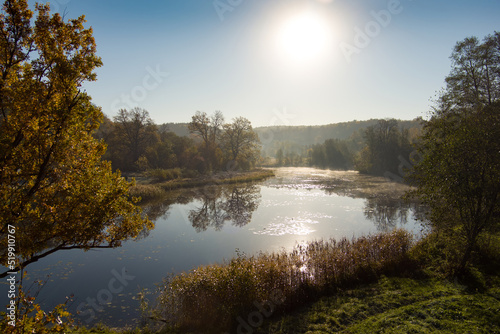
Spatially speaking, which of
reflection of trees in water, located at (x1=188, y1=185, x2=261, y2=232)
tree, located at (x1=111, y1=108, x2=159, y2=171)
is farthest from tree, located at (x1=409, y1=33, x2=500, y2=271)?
tree, located at (x1=111, y1=108, x2=159, y2=171)

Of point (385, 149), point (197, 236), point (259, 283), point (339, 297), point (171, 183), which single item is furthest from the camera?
point (385, 149)

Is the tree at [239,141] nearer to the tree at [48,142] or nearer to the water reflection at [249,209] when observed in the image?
the water reflection at [249,209]

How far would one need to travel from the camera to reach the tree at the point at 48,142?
526cm

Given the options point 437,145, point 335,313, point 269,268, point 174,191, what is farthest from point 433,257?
point 174,191

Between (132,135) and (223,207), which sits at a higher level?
(132,135)

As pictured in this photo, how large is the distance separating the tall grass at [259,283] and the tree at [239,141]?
5425 centimetres

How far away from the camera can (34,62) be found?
221 inches

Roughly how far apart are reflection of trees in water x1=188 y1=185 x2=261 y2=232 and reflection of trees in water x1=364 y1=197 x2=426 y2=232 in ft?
36.6

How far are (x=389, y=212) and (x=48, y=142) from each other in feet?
86.1

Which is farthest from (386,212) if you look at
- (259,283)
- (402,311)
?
(259,283)

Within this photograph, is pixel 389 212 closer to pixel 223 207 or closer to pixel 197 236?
pixel 223 207

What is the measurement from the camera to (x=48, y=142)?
557 centimetres

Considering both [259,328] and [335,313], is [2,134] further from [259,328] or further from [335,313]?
[335,313]

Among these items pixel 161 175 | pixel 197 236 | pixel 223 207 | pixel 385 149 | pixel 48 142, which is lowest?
pixel 197 236
